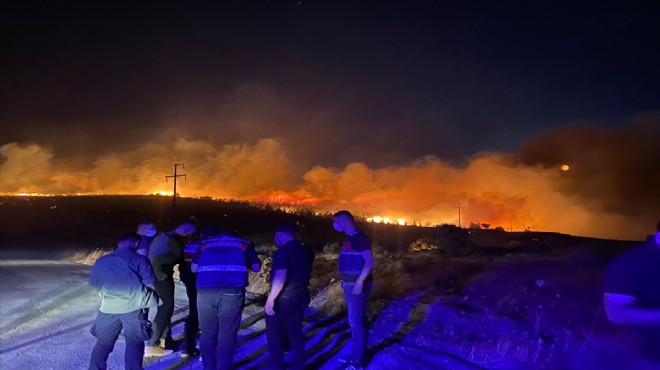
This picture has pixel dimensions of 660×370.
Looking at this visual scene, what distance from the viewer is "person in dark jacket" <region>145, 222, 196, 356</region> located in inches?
242

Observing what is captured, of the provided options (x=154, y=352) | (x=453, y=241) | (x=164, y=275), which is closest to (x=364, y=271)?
(x=164, y=275)

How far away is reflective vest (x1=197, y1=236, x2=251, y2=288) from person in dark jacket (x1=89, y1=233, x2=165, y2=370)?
0.55 meters

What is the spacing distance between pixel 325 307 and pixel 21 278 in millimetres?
9452

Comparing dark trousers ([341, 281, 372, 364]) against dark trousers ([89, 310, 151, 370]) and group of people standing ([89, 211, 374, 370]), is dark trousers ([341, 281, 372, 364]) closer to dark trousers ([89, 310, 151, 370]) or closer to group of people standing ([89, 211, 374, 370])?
group of people standing ([89, 211, 374, 370])

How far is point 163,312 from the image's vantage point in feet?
20.1

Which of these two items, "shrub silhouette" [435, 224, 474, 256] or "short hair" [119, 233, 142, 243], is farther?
"shrub silhouette" [435, 224, 474, 256]

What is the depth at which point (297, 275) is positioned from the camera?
5.17 meters

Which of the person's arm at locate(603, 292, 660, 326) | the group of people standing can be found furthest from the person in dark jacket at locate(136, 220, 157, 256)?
the person's arm at locate(603, 292, 660, 326)

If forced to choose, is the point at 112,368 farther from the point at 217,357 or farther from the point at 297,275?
the point at 297,275

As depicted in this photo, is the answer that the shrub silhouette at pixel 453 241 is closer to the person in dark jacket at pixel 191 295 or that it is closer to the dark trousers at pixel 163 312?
the person in dark jacket at pixel 191 295

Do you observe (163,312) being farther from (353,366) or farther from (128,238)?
(353,366)

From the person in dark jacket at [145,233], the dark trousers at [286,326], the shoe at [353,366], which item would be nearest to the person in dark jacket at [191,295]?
the person in dark jacket at [145,233]

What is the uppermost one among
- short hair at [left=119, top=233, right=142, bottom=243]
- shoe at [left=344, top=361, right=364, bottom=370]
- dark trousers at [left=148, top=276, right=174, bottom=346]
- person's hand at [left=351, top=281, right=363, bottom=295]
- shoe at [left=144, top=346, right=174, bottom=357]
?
short hair at [left=119, top=233, right=142, bottom=243]

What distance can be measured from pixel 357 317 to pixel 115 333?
262 cm
